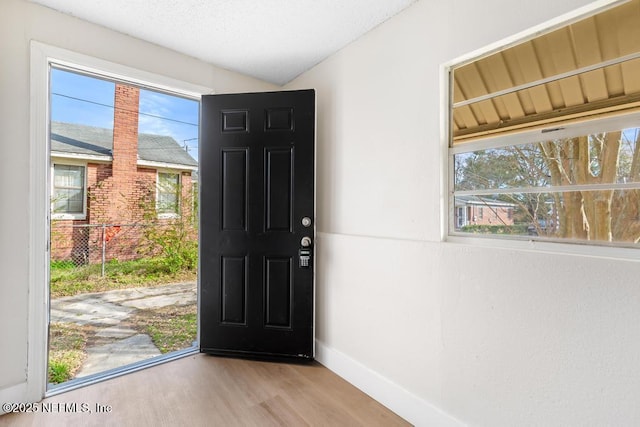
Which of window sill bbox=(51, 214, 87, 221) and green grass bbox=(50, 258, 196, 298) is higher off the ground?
window sill bbox=(51, 214, 87, 221)

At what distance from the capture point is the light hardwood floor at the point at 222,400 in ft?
5.24

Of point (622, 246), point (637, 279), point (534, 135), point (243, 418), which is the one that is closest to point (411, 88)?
point (534, 135)

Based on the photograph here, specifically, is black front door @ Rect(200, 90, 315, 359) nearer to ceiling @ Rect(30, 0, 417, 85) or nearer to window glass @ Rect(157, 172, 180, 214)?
ceiling @ Rect(30, 0, 417, 85)

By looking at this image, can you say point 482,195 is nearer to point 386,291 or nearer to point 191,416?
point 386,291

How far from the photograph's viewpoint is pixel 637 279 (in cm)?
96

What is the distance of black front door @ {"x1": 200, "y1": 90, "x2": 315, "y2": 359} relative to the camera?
7.53 feet

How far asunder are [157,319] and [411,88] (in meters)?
3.47

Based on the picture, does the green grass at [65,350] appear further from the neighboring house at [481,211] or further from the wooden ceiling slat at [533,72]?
the wooden ceiling slat at [533,72]

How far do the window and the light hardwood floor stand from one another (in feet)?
4.29

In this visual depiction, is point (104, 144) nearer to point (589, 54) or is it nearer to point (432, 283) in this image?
point (432, 283)

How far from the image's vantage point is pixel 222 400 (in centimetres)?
177

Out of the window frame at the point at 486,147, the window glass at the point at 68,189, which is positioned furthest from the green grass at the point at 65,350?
the window frame at the point at 486,147

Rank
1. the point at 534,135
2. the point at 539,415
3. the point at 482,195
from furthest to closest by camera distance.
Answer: the point at 482,195, the point at 534,135, the point at 539,415

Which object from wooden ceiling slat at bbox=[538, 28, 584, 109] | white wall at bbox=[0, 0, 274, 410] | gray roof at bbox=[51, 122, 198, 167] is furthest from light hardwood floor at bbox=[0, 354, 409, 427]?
gray roof at bbox=[51, 122, 198, 167]
